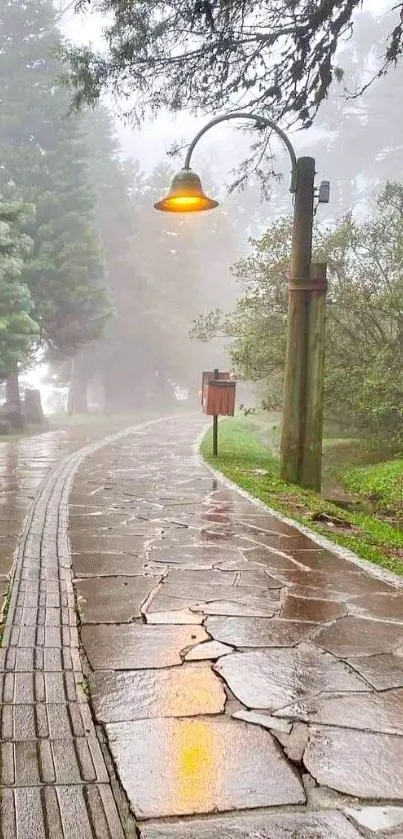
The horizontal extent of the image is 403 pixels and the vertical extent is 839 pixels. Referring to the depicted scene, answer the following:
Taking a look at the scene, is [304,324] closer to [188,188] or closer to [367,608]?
[188,188]

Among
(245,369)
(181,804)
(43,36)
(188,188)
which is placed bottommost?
(181,804)

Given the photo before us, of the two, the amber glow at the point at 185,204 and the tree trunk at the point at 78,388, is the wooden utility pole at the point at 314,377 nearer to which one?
the amber glow at the point at 185,204

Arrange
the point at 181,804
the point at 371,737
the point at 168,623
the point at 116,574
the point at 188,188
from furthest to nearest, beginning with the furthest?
the point at 188,188 → the point at 116,574 → the point at 168,623 → the point at 371,737 → the point at 181,804

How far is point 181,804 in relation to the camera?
7.47 feet

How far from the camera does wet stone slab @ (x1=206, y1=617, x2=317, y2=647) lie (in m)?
3.71

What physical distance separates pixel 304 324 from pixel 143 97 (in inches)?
157

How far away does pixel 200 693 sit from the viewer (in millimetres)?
3072

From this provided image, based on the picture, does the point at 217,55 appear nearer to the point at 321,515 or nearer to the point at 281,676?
the point at 321,515

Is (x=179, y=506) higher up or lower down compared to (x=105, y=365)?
lower down

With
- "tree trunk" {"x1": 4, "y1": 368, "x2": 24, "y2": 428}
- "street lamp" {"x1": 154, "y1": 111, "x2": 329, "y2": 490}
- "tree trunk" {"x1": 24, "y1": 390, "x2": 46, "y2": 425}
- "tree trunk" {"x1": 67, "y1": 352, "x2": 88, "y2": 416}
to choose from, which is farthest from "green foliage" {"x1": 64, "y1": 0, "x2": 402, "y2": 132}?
"tree trunk" {"x1": 67, "y1": 352, "x2": 88, "y2": 416}

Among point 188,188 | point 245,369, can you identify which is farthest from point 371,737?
point 245,369

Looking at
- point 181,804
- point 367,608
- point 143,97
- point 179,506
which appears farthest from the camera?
point 143,97

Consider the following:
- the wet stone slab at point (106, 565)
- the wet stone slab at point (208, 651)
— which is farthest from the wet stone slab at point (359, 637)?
the wet stone slab at point (106, 565)

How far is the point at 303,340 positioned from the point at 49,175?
62.9ft
